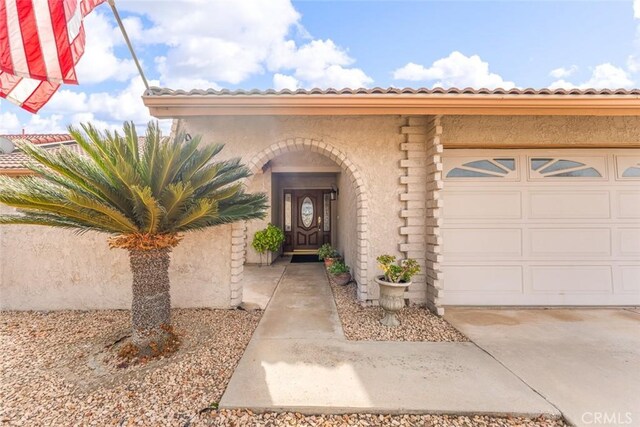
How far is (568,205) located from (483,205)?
154 centimetres

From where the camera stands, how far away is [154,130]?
2.99 m

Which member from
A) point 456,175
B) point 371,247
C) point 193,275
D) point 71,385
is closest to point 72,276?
point 193,275

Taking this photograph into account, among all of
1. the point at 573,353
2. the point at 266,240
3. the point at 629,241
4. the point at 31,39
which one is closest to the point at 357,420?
the point at 573,353

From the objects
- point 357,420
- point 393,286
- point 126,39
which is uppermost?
point 126,39

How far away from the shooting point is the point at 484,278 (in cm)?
509

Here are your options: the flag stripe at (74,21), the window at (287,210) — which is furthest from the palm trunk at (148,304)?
the window at (287,210)

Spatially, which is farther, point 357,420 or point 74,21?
point 74,21

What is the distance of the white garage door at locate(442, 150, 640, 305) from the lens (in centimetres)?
506

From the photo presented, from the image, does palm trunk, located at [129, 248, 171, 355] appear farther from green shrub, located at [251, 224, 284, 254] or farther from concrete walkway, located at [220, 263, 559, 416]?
green shrub, located at [251, 224, 284, 254]

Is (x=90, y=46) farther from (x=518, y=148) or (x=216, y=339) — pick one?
(x=518, y=148)

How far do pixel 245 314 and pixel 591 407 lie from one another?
425 centimetres

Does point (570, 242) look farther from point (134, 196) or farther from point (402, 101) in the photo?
point (134, 196)

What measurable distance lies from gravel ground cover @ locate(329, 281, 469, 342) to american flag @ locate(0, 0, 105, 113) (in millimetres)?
4431

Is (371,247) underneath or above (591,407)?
above
